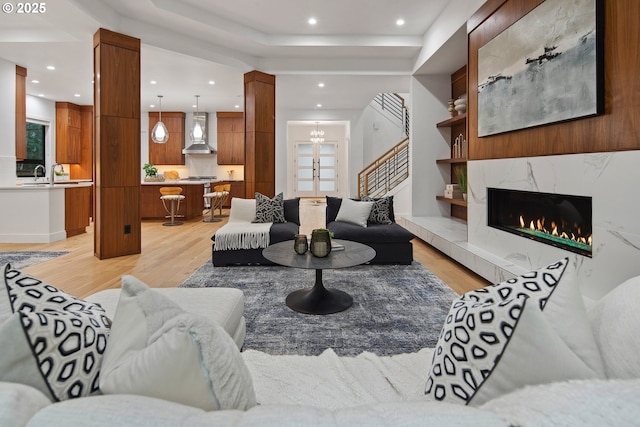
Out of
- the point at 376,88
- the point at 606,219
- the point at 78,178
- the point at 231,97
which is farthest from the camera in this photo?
the point at 78,178

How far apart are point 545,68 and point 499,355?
2946 mm

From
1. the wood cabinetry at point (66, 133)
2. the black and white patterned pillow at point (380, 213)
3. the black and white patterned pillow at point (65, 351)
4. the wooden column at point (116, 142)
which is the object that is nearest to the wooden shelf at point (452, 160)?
the black and white patterned pillow at point (380, 213)

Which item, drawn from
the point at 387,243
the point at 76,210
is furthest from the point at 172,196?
the point at 387,243

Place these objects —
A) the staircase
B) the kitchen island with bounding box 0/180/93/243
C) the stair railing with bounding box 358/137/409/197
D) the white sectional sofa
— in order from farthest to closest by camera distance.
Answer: the stair railing with bounding box 358/137/409/197, the staircase, the kitchen island with bounding box 0/180/93/243, the white sectional sofa

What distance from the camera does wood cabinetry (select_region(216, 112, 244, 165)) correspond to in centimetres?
1077

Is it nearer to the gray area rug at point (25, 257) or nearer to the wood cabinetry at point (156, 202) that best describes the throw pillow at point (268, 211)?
the gray area rug at point (25, 257)

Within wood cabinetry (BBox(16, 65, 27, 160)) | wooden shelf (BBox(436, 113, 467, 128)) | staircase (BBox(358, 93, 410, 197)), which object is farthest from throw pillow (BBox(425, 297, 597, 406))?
staircase (BBox(358, 93, 410, 197))

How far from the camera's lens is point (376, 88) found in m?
7.83

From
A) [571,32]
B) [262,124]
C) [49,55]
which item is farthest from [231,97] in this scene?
[571,32]

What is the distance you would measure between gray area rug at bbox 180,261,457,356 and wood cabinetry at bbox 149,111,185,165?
7.37 m

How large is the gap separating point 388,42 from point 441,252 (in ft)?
11.1

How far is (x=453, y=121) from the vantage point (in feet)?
19.3

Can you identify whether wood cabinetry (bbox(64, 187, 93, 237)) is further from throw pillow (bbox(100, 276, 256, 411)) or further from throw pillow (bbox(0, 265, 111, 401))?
throw pillow (bbox(100, 276, 256, 411))

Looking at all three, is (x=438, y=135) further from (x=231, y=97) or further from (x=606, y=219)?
(x=231, y=97)
